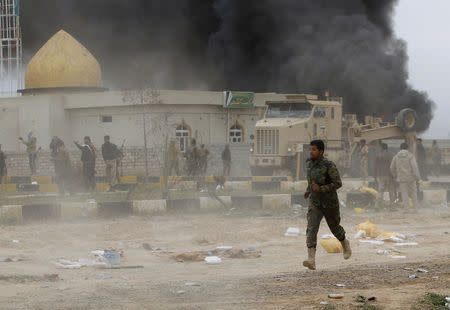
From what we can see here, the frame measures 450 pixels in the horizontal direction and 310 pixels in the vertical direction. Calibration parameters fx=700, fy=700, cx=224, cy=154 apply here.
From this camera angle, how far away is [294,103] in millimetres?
22094

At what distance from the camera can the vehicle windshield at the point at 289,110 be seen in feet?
71.9

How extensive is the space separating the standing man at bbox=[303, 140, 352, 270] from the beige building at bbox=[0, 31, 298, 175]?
2279cm

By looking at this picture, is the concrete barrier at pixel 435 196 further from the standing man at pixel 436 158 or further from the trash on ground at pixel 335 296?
the standing man at pixel 436 158

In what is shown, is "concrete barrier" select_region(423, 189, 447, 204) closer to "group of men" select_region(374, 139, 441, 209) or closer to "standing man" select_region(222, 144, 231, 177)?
"group of men" select_region(374, 139, 441, 209)

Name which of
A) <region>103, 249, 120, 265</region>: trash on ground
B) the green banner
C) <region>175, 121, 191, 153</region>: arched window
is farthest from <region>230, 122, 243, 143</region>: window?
<region>103, 249, 120, 265</region>: trash on ground

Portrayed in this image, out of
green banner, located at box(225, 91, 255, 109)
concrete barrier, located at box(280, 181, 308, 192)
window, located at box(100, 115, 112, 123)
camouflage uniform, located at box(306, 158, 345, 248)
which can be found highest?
green banner, located at box(225, 91, 255, 109)

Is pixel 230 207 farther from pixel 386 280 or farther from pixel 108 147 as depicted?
pixel 386 280

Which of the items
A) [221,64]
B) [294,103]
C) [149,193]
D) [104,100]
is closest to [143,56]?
[221,64]

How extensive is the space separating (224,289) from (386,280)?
62.9 inches

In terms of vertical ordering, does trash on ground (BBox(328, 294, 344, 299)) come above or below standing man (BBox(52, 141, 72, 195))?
below

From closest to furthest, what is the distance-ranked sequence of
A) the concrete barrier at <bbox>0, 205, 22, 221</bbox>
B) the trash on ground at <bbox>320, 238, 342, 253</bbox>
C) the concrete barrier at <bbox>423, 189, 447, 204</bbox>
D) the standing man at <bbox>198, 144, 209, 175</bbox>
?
1. the trash on ground at <bbox>320, 238, 342, 253</bbox>
2. the concrete barrier at <bbox>0, 205, 22, 221</bbox>
3. the concrete barrier at <bbox>423, 189, 447, 204</bbox>
4. the standing man at <bbox>198, 144, 209, 175</bbox>

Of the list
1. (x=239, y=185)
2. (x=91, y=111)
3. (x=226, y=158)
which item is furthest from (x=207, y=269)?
(x=91, y=111)

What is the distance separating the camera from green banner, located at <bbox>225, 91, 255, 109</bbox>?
33156mm

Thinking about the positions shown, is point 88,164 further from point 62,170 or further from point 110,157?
point 110,157
